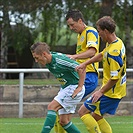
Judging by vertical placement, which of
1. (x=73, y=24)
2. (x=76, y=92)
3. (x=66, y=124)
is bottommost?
(x=66, y=124)

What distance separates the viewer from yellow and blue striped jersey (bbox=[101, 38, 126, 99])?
724 cm

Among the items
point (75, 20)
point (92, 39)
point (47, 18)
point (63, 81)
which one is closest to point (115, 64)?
point (63, 81)

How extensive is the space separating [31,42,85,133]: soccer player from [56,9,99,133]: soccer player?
62 centimetres

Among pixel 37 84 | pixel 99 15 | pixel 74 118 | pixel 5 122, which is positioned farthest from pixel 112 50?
pixel 99 15

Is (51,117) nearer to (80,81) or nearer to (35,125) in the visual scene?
(80,81)

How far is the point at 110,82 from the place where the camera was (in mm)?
7277

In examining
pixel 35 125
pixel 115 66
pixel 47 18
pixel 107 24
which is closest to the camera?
pixel 115 66

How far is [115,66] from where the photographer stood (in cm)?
724

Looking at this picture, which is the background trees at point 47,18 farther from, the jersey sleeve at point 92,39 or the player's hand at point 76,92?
the player's hand at point 76,92

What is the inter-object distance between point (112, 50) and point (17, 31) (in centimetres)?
1176

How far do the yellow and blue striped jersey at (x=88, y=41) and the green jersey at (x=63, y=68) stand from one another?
3.00 ft

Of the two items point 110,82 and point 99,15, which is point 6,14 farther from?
point 110,82

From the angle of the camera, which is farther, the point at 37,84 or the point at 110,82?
the point at 37,84

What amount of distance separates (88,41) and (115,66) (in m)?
1.45
